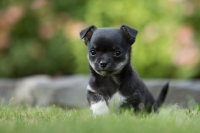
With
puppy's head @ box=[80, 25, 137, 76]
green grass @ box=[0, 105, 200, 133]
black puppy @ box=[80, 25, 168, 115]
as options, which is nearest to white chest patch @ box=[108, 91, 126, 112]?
black puppy @ box=[80, 25, 168, 115]

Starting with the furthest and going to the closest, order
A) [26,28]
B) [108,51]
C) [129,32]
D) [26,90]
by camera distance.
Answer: [26,28] → [26,90] → [129,32] → [108,51]

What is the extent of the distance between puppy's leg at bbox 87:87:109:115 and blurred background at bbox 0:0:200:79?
4161 mm

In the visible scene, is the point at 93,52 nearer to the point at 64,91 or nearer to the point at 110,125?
the point at 110,125

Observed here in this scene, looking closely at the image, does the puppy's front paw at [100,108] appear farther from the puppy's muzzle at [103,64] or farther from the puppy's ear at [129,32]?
the puppy's ear at [129,32]

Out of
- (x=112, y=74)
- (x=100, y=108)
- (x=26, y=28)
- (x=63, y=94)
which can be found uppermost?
(x=112, y=74)

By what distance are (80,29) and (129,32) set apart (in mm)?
4610

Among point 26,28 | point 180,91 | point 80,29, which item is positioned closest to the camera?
point 180,91

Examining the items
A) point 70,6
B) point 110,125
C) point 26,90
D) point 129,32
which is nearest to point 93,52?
point 129,32

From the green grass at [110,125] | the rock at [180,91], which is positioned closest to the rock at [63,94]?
the rock at [180,91]

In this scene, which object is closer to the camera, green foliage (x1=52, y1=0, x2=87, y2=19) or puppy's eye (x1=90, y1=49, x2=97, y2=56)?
puppy's eye (x1=90, y1=49, x2=97, y2=56)

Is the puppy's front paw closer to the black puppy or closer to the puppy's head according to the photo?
the black puppy

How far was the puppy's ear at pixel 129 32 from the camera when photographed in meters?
5.10

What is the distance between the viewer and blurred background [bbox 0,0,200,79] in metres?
9.12

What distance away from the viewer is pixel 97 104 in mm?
4938
